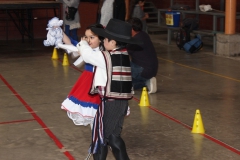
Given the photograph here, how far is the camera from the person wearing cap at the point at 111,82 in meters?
4.98

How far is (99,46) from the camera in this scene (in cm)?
570

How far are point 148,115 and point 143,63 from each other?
183 cm

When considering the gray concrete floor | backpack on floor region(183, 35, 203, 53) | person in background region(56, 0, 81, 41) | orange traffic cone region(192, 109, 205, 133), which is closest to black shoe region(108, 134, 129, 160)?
the gray concrete floor

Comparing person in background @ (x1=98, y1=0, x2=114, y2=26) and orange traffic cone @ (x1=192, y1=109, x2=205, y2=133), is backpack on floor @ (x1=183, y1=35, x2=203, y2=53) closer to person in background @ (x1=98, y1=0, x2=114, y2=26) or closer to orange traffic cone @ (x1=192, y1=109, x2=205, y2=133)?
person in background @ (x1=98, y1=0, x2=114, y2=26)

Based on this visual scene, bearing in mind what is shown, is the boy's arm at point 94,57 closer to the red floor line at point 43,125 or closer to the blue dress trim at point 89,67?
the blue dress trim at point 89,67

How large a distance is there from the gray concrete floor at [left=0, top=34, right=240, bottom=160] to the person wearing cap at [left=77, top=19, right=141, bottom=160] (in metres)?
0.89

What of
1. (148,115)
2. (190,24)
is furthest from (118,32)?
(190,24)

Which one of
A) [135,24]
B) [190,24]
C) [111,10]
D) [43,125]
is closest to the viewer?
[43,125]

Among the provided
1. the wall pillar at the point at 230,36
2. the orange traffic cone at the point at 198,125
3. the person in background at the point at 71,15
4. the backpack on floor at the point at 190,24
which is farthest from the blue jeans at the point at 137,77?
the backpack on floor at the point at 190,24

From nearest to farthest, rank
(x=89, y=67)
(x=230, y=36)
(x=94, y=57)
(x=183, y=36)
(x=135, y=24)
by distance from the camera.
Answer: (x=94, y=57), (x=89, y=67), (x=135, y=24), (x=230, y=36), (x=183, y=36)

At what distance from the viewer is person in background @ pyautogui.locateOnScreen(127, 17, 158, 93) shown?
9.39m

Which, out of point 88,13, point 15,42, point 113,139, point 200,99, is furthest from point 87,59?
point 88,13

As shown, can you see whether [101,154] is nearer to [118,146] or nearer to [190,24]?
[118,146]

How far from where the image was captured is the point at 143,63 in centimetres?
949
